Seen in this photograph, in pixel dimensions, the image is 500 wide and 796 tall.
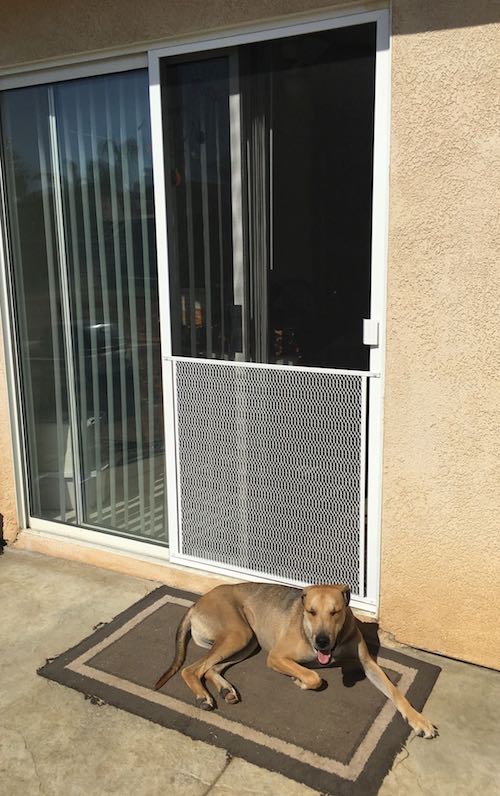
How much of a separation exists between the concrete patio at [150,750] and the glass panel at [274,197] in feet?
5.23

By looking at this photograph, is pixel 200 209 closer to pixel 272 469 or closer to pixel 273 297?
pixel 273 297

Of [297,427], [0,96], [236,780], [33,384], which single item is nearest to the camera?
[236,780]

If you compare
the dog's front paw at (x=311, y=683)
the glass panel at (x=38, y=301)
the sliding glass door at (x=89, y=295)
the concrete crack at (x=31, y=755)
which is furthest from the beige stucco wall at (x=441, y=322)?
the concrete crack at (x=31, y=755)

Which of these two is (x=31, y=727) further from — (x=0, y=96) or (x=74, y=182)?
(x=0, y=96)

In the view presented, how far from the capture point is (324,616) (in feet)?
9.26

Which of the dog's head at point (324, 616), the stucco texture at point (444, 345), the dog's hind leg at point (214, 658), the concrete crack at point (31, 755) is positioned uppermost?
the stucco texture at point (444, 345)

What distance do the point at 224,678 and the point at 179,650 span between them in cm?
25

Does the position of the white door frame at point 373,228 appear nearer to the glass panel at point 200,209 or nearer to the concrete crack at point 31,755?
the glass panel at point 200,209

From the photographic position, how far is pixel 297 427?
11.4 ft

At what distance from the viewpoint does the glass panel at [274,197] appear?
3201 mm

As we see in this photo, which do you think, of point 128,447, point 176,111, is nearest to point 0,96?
point 176,111

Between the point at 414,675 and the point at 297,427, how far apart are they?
1271mm

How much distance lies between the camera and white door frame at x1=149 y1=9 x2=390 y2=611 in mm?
3025

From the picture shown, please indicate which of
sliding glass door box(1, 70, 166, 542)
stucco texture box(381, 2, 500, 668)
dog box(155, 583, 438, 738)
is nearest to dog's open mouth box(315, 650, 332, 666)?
dog box(155, 583, 438, 738)
